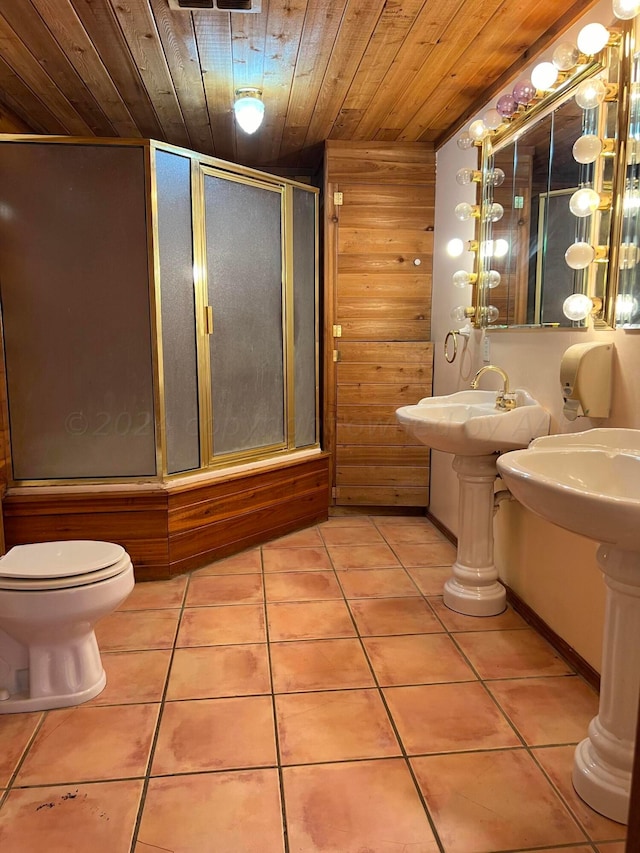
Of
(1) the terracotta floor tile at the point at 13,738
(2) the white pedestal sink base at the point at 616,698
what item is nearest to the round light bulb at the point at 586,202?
(2) the white pedestal sink base at the point at 616,698

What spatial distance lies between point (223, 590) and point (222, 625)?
0.35 meters

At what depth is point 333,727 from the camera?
1.79m

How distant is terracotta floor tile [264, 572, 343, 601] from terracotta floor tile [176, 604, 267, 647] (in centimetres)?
16

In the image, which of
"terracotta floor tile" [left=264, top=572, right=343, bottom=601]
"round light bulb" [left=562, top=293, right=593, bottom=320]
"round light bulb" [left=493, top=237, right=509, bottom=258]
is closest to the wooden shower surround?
"terracotta floor tile" [left=264, top=572, right=343, bottom=601]

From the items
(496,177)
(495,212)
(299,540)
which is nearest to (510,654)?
(299,540)

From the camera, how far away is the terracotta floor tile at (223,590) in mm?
2658

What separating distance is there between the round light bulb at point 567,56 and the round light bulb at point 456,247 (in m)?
1.16

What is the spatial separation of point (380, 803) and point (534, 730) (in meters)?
0.56

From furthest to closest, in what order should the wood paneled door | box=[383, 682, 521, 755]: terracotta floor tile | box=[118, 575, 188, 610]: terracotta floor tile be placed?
the wood paneled door < box=[118, 575, 188, 610]: terracotta floor tile < box=[383, 682, 521, 755]: terracotta floor tile

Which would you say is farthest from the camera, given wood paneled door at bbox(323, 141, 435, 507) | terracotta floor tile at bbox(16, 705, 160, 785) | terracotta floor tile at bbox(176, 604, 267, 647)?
wood paneled door at bbox(323, 141, 435, 507)

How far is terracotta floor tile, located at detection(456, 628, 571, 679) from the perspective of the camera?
2082 millimetres

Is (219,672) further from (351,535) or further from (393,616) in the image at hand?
(351,535)

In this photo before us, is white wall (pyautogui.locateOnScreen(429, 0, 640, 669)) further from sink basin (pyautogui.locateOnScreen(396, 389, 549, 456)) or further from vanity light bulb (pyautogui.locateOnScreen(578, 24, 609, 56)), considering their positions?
vanity light bulb (pyautogui.locateOnScreen(578, 24, 609, 56))

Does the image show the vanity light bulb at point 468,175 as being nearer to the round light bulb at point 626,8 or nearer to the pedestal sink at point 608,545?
the round light bulb at point 626,8
